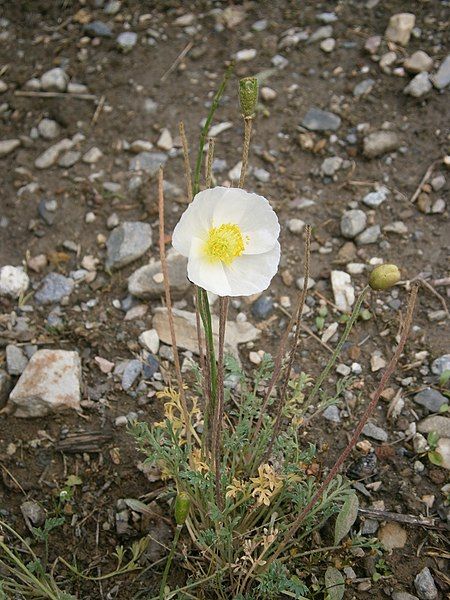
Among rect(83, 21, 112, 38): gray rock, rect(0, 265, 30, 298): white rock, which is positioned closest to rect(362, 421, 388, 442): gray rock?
rect(0, 265, 30, 298): white rock

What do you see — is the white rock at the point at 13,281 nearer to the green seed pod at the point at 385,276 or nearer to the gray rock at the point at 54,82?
the gray rock at the point at 54,82

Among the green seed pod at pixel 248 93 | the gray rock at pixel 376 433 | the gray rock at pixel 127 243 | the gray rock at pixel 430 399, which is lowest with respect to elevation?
the gray rock at pixel 376 433

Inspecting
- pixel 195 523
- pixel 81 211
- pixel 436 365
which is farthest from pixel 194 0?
pixel 195 523

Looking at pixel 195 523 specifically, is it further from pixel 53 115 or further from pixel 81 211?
pixel 53 115

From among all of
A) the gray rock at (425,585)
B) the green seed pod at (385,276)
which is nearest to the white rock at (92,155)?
the green seed pod at (385,276)

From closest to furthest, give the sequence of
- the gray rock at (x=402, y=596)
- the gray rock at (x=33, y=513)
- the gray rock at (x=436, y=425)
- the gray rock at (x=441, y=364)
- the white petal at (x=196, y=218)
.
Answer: the white petal at (x=196, y=218) < the gray rock at (x=402, y=596) < the gray rock at (x=33, y=513) < the gray rock at (x=436, y=425) < the gray rock at (x=441, y=364)

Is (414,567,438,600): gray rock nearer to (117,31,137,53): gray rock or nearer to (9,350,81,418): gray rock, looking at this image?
(9,350,81,418): gray rock

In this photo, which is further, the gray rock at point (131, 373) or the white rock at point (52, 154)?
the white rock at point (52, 154)
